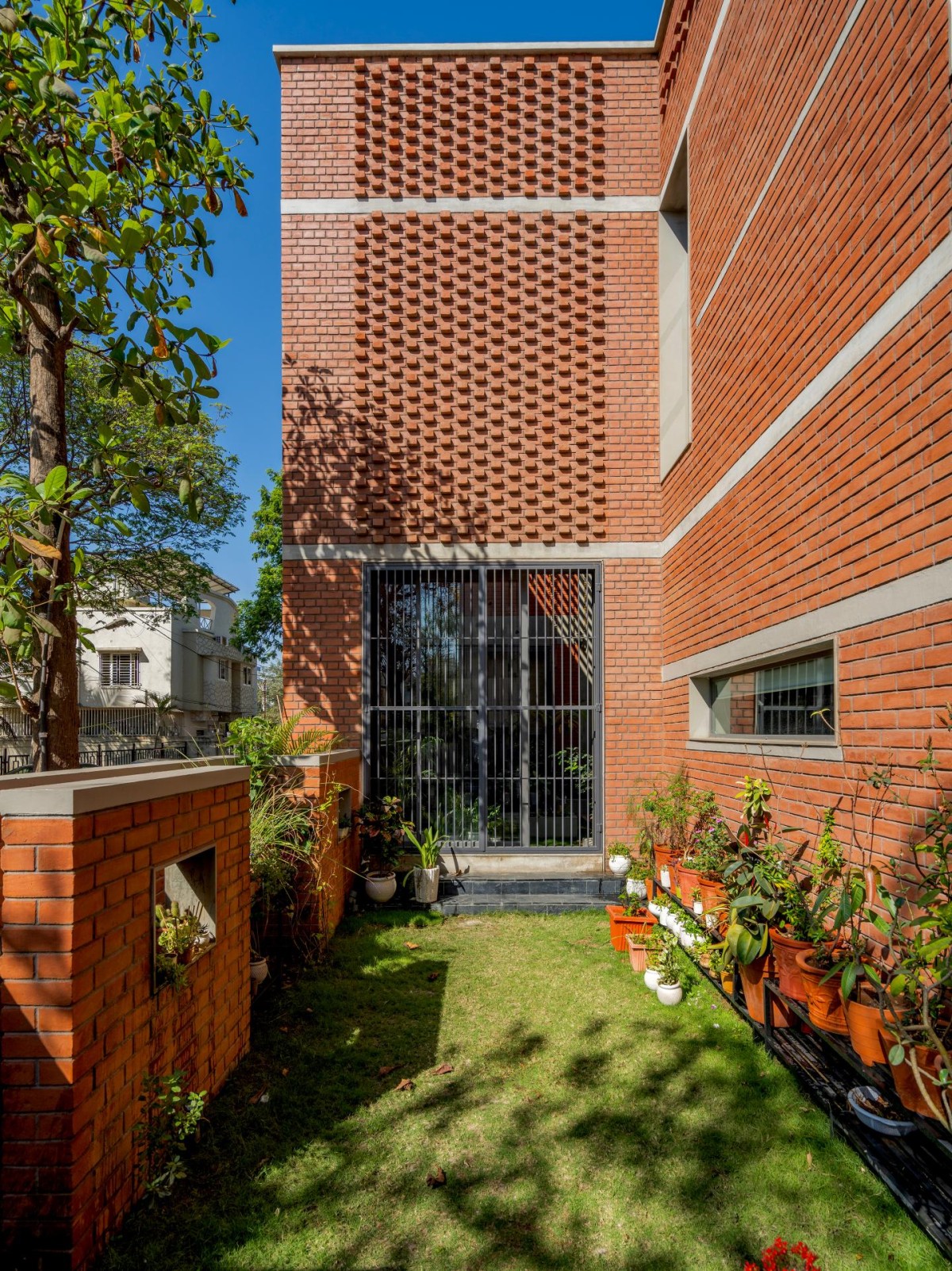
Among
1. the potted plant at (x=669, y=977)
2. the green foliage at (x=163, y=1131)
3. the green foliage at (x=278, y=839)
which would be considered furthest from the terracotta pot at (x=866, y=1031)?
the green foliage at (x=278, y=839)

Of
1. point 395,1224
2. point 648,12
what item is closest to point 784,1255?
point 395,1224

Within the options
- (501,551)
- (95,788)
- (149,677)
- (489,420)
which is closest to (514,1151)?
(95,788)

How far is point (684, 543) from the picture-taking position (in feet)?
22.2

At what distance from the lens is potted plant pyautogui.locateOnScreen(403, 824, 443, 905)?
698cm

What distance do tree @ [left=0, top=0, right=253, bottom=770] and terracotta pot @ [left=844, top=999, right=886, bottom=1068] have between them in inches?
140

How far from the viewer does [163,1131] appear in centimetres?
263

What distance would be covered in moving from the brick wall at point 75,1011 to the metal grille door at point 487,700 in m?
4.93

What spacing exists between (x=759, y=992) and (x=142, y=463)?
11823mm

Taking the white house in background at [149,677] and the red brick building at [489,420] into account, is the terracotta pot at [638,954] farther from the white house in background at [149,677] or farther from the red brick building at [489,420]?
the white house in background at [149,677]

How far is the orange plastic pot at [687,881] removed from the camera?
5.13 m

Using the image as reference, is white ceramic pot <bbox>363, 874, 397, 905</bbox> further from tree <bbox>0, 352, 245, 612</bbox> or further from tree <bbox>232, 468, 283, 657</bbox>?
tree <bbox>232, 468, 283, 657</bbox>

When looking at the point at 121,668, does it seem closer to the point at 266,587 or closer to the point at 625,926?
the point at 266,587

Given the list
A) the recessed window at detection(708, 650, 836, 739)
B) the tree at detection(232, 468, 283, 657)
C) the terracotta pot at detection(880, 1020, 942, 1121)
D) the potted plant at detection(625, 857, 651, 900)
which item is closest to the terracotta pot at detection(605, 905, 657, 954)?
the potted plant at detection(625, 857, 651, 900)

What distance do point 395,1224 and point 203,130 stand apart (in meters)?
6.01
